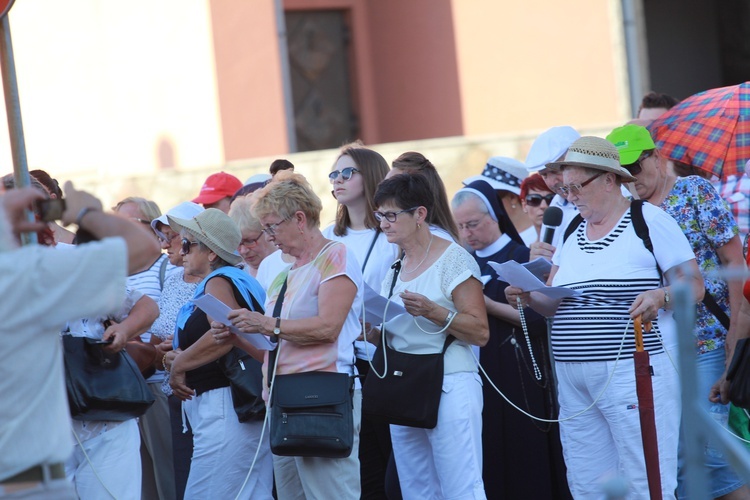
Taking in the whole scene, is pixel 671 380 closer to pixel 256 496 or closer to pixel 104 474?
pixel 256 496

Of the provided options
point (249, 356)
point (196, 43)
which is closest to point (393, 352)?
point (249, 356)

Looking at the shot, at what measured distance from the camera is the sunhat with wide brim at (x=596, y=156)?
4676mm

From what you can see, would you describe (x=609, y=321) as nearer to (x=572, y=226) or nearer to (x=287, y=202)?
(x=572, y=226)

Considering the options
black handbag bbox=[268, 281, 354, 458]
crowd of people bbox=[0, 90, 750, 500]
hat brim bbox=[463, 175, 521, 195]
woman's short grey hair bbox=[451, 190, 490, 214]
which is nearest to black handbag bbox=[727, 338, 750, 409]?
crowd of people bbox=[0, 90, 750, 500]

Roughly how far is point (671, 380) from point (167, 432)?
296 centimetres

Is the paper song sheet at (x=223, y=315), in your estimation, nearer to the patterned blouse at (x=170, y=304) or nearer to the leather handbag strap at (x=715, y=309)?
the patterned blouse at (x=170, y=304)

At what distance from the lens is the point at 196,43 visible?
11.0 meters

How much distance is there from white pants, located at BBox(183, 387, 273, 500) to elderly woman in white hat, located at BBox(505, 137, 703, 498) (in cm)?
145

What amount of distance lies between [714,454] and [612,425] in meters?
0.96

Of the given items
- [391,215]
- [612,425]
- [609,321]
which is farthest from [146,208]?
[612,425]

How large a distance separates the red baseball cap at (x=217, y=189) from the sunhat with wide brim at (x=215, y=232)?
195cm

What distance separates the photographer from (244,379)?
5.02m

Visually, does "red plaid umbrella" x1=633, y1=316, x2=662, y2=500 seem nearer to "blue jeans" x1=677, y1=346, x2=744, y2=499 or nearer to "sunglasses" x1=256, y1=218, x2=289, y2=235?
"blue jeans" x1=677, y1=346, x2=744, y2=499

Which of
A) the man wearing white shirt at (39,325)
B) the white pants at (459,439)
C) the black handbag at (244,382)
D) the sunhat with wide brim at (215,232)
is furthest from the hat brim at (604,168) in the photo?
the man wearing white shirt at (39,325)
